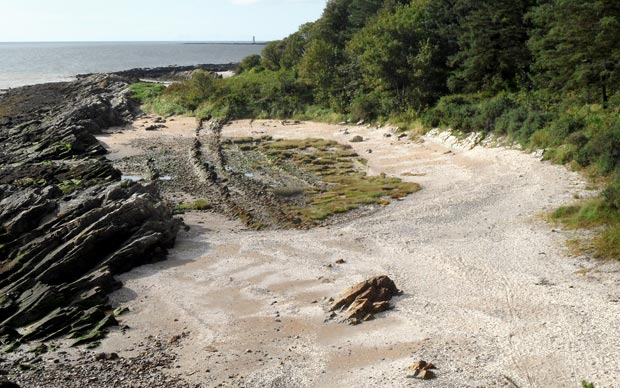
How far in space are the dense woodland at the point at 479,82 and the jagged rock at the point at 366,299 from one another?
9.69 metres

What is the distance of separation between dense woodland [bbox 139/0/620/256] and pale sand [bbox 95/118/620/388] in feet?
11.9

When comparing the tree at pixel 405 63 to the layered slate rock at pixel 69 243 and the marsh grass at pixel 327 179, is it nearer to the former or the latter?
the marsh grass at pixel 327 179

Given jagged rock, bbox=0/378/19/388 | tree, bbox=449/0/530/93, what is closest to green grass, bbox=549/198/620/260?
jagged rock, bbox=0/378/19/388

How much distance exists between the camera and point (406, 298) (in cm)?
2419

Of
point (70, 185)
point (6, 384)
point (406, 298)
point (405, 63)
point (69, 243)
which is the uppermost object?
point (405, 63)

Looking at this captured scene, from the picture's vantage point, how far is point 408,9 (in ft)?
211

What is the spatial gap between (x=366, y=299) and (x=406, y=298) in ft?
5.89

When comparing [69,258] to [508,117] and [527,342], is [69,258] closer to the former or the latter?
[527,342]

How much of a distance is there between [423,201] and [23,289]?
22043 mm

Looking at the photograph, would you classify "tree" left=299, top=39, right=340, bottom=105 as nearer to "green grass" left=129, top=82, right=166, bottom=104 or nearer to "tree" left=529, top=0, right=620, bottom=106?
"green grass" left=129, top=82, right=166, bottom=104

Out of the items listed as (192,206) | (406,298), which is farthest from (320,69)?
(406,298)

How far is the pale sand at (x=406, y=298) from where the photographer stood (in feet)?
63.1

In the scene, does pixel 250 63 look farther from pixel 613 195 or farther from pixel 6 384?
pixel 6 384

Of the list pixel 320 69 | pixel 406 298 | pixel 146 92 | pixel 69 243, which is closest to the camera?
pixel 406 298
